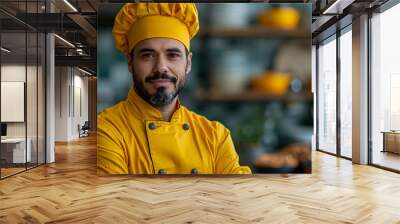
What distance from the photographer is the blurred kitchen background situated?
595 cm

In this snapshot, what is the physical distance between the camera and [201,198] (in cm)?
476

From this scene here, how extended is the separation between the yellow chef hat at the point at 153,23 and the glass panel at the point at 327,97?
5268 mm

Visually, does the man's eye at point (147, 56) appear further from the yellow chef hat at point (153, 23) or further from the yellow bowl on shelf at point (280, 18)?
the yellow bowl on shelf at point (280, 18)

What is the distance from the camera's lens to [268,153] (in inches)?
236

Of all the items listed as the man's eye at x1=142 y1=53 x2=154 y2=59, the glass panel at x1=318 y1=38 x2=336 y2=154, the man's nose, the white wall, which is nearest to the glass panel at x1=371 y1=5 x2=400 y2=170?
the glass panel at x1=318 y1=38 x2=336 y2=154

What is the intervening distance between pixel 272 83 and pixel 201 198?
2211mm

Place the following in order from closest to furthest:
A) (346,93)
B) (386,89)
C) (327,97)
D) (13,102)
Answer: (13,102) → (386,89) → (346,93) → (327,97)

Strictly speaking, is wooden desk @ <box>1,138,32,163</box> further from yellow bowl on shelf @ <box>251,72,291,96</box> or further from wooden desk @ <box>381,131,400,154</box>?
wooden desk @ <box>381,131,400,154</box>

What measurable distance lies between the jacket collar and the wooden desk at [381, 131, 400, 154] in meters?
4.04

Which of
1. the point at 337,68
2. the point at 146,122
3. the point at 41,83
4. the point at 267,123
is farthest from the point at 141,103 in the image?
the point at 337,68

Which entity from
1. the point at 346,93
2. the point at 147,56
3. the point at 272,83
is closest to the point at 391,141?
the point at 346,93

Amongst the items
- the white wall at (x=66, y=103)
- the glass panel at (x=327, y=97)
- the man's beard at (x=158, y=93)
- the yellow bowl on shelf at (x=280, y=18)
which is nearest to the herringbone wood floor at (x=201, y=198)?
the man's beard at (x=158, y=93)

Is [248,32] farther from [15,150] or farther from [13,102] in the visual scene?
[15,150]

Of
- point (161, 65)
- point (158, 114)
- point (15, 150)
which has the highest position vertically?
point (161, 65)
